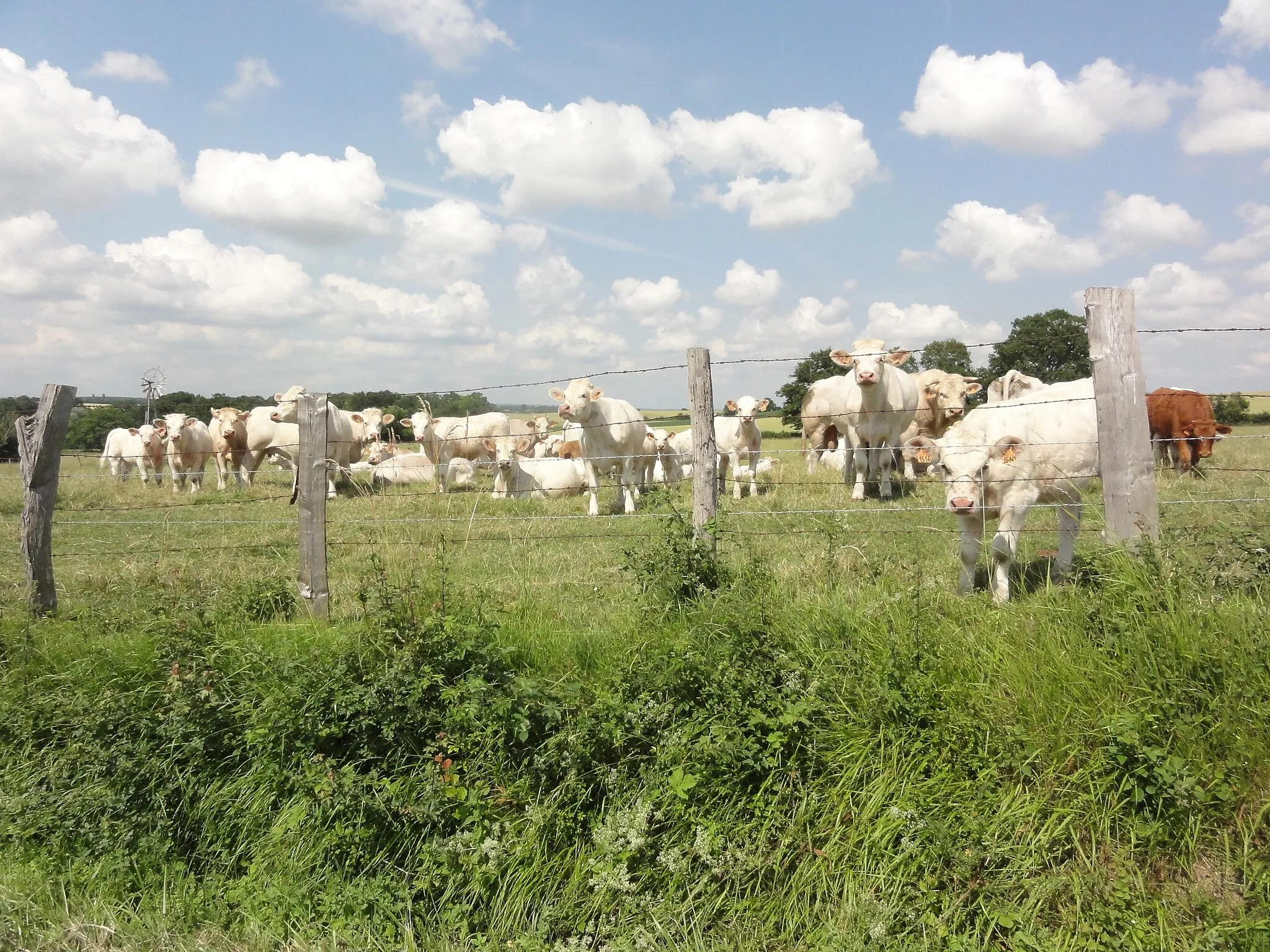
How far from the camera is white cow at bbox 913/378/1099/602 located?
6750 millimetres

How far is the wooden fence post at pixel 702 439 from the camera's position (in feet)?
18.7

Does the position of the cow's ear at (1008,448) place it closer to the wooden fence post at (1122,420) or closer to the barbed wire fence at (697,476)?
the barbed wire fence at (697,476)

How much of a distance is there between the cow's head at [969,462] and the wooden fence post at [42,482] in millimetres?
7262

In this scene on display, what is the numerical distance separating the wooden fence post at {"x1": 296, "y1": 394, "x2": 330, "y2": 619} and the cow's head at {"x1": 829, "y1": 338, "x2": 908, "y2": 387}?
691 cm

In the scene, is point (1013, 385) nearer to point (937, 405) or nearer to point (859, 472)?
point (937, 405)

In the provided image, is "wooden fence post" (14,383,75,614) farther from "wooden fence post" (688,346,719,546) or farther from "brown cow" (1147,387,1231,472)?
"brown cow" (1147,387,1231,472)

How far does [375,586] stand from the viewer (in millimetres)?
5309

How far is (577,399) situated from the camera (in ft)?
46.7

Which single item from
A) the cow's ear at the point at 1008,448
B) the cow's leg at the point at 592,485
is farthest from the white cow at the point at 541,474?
the cow's ear at the point at 1008,448

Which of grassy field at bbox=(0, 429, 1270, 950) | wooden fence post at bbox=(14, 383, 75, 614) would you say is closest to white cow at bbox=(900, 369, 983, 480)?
grassy field at bbox=(0, 429, 1270, 950)

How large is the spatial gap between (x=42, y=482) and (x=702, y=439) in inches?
215

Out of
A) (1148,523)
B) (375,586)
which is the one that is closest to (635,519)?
(375,586)

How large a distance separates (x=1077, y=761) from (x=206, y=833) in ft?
15.6

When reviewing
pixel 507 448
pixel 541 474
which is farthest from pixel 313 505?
pixel 507 448
